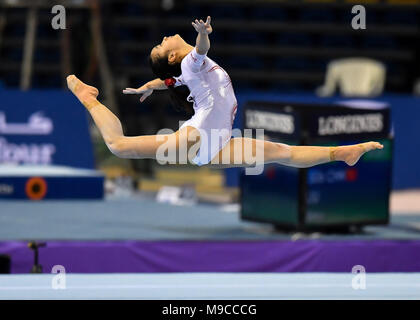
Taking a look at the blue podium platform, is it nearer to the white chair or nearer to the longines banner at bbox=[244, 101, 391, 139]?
the longines banner at bbox=[244, 101, 391, 139]

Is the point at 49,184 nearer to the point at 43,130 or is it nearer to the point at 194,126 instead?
the point at 43,130

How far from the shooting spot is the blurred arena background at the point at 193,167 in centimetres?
612

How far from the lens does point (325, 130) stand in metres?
6.76

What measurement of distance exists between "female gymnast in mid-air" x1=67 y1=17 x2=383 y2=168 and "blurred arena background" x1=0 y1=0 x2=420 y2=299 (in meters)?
0.72

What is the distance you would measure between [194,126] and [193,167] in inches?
273

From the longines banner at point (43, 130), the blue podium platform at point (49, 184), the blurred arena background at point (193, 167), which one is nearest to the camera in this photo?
the blurred arena background at point (193, 167)

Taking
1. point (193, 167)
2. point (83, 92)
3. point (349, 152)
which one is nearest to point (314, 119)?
point (349, 152)

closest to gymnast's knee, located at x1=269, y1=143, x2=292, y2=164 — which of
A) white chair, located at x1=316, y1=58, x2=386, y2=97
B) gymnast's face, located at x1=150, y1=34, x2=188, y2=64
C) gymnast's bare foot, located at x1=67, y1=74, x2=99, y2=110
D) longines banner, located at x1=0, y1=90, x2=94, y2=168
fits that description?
gymnast's face, located at x1=150, y1=34, x2=188, y2=64

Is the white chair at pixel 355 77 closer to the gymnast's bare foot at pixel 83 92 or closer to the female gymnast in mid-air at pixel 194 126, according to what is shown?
the female gymnast in mid-air at pixel 194 126

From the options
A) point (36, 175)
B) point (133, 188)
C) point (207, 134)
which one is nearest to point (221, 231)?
point (36, 175)

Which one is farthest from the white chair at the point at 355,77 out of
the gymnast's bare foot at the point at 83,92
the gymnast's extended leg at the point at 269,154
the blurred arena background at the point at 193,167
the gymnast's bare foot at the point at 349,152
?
the gymnast's bare foot at the point at 83,92

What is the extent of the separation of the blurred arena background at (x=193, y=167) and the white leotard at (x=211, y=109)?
0.78 metres

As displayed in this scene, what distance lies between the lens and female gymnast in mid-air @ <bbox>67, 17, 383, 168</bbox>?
13.2 feet

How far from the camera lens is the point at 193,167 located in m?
11.0
